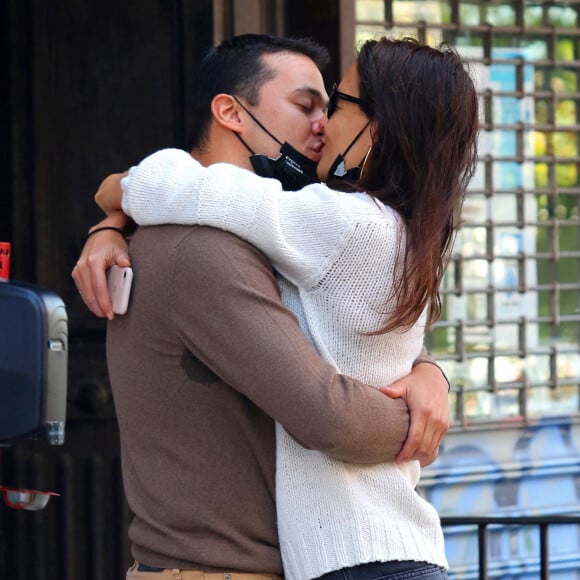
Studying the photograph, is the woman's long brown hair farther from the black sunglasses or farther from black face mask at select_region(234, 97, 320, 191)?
black face mask at select_region(234, 97, 320, 191)

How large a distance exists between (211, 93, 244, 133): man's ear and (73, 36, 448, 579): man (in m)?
0.41

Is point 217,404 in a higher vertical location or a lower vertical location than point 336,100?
lower

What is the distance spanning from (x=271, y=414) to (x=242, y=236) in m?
0.28

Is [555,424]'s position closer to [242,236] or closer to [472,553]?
[472,553]

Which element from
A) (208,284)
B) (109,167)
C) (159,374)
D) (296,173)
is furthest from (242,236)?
(109,167)

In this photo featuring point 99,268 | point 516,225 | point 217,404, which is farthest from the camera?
point 516,225

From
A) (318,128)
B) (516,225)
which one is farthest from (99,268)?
(516,225)

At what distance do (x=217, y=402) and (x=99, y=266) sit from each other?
33cm

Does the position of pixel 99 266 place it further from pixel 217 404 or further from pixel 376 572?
pixel 376 572

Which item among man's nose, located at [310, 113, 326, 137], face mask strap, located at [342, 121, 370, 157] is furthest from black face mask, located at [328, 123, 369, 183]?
man's nose, located at [310, 113, 326, 137]

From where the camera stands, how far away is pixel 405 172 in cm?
188

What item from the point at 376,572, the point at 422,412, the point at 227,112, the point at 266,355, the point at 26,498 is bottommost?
the point at 376,572

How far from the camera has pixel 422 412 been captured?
185 centimetres

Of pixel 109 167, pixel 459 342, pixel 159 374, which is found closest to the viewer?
pixel 159 374
